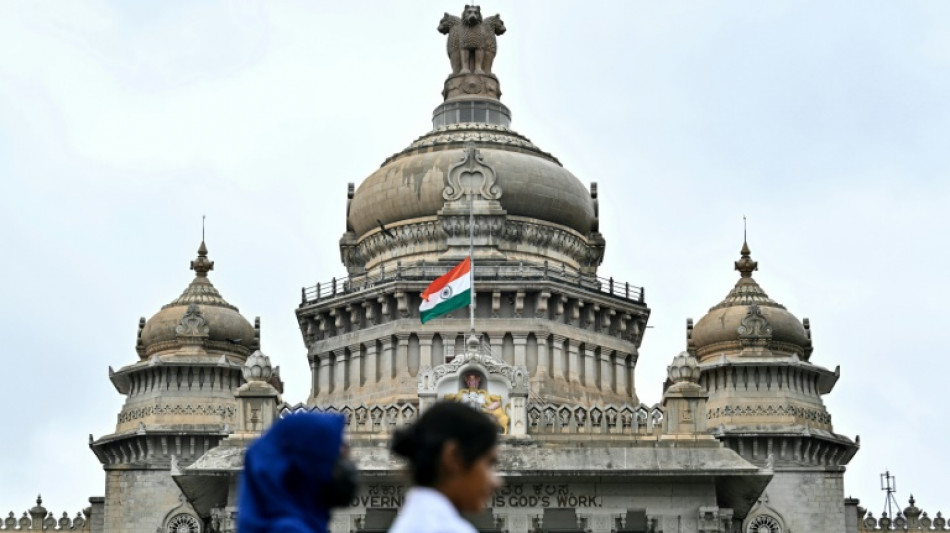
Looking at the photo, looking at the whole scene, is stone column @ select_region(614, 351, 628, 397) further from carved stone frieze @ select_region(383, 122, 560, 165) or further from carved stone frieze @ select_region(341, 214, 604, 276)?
carved stone frieze @ select_region(383, 122, 560, 165)

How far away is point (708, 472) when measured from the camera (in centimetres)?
5744

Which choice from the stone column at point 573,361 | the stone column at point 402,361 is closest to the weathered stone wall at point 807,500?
the stone column at point 573,361

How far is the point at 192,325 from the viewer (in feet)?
270

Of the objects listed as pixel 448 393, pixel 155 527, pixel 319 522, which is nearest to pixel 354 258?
pixel 155 527

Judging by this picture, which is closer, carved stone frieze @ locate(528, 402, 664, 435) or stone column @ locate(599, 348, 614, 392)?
carved stone frieze @ locate(528, 402, 664, 435)

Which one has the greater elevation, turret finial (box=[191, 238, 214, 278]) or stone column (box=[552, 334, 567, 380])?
turret finial (box=[191, 238, 214, 278])

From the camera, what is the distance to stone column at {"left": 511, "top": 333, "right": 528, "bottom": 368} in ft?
236

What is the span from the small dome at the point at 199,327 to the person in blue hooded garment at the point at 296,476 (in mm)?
72035

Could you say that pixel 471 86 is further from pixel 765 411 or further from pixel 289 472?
pixel 289 472

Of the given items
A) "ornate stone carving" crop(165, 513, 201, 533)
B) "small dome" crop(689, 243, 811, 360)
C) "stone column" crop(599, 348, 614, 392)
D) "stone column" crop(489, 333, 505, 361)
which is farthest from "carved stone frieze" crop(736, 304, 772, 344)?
"ornate stone carving" crop(165, 513, 201, 533)

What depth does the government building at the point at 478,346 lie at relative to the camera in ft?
227

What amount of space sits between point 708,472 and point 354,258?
25.7 meters

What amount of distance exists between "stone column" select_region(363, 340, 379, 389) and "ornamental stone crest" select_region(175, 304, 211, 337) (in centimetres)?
1123

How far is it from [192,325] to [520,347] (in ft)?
55.0
